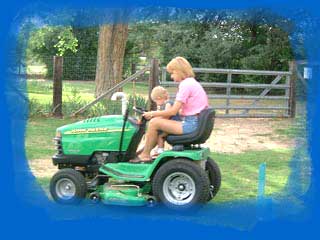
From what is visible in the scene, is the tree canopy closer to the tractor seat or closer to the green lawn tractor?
the green lawn tractor

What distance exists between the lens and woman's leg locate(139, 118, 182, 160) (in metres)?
4.84

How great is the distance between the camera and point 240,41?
13.7 meters

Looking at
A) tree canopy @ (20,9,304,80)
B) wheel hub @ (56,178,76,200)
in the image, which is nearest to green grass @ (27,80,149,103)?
tree canopy @ (20,9,304,80)

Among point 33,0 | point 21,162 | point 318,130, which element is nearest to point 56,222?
point 21,162

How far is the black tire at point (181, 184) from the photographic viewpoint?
4.71 metres

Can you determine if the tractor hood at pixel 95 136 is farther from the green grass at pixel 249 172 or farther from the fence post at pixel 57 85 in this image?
the fence post at pixel 57 85

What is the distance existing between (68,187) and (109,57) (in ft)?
20.9

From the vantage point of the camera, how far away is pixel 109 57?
441 inches

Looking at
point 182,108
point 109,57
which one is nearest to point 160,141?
point 182,108

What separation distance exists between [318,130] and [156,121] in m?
1.39

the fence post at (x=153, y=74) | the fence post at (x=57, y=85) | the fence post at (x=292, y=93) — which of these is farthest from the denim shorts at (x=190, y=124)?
the fence post at (x=292, y=93)

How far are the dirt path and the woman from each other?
5.98 feet

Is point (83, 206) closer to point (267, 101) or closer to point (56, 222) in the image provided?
point (56, 222)

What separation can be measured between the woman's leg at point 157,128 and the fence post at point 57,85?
602 cm
